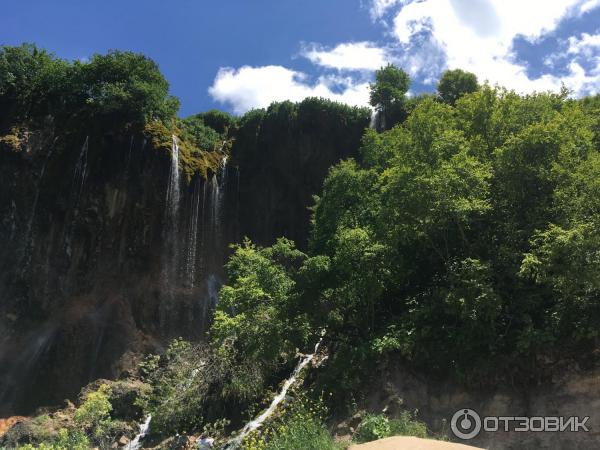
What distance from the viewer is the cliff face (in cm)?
2388

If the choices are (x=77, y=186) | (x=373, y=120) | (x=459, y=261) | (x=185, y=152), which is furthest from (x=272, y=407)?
(x=373, y=120)

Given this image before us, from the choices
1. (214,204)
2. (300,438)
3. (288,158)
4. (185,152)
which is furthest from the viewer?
(288,158)

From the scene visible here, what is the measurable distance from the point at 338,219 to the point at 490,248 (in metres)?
5.27

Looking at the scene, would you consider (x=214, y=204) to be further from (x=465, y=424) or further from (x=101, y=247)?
(x=465, y=424)

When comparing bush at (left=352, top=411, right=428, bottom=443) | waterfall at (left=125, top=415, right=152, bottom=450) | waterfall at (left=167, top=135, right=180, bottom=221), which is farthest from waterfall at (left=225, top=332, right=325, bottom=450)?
waterfall at (left=167, top=135, right=180, bottom=221)

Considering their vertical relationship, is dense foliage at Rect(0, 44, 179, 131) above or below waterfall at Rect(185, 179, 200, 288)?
above

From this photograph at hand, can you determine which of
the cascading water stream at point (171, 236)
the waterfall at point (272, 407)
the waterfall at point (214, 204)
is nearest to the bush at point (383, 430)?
the waterfall at point (272, 407)

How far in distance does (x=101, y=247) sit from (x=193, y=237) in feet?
14.8

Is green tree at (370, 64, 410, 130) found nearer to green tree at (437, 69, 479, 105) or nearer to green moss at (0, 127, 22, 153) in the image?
green tree at (437, 69, 479, 105)

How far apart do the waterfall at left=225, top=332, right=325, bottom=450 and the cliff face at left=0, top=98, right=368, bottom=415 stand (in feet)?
31.3

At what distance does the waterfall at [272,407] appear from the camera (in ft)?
41.5

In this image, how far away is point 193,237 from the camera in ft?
88.1

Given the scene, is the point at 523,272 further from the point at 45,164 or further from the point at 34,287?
the point at 45,164

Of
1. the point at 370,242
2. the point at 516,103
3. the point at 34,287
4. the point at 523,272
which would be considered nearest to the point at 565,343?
the point at 523,272
